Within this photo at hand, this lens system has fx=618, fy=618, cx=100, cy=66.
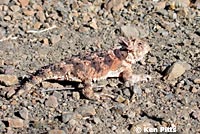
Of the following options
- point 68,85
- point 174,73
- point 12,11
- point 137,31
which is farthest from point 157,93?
point 12,11

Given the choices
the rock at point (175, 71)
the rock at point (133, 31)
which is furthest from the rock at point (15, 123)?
the rock at point (133, 31)

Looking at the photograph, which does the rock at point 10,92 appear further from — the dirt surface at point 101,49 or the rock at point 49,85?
the rock at point 49,85

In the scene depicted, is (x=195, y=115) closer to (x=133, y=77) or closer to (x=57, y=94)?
(x=133, y=77)

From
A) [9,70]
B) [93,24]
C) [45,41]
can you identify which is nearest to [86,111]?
[9,70]

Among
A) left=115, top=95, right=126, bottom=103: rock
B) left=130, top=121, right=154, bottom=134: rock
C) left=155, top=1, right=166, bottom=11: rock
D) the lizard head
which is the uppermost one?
left=155, top=1, right=166, bottom=11: rock

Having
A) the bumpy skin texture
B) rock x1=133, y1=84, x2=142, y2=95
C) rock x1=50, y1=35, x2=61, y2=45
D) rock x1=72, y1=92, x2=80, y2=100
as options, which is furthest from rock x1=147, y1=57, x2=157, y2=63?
rock x1=50, y1=35, x2=61, y2=45

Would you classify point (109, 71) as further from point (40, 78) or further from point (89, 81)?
point (40, 78)

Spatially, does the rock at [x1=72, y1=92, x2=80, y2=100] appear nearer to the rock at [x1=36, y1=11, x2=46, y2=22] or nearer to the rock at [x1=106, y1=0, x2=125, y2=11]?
the rock at [x1=36, y1=11, x2=46, y2=22]
